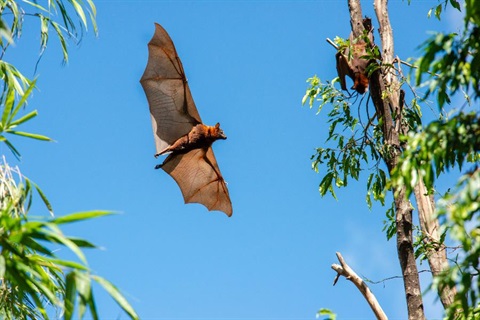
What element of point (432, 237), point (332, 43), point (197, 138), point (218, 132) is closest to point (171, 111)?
point (197, 138)

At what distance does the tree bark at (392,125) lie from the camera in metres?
6.40

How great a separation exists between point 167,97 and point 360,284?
3304 mm

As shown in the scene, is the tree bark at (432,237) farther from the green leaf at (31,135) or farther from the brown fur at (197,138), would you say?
the green leaf at (31,135)

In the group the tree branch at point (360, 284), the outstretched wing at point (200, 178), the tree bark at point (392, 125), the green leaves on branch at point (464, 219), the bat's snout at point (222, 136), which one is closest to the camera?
the green leaves on branch at point (464, 219)

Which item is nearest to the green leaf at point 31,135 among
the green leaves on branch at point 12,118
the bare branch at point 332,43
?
the green leaves on branch at point 12,118

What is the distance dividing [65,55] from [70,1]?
54cm

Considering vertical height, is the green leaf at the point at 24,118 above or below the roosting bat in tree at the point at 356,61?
below

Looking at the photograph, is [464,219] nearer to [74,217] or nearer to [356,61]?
[74,217]

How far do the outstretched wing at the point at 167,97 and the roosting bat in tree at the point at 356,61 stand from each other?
6.92 feet

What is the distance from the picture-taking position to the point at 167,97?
873 centimetres

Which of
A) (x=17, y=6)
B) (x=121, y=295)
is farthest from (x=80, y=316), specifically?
(x=17, y=6)

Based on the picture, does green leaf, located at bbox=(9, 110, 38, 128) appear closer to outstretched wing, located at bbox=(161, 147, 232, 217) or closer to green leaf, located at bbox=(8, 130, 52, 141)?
green leaf, located at bbox=(8, 130, 52, 141)

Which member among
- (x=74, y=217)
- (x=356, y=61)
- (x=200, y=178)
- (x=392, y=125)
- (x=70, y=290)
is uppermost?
(x=356, y=61)

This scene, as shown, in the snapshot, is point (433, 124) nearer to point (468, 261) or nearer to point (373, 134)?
point (468, 261)
